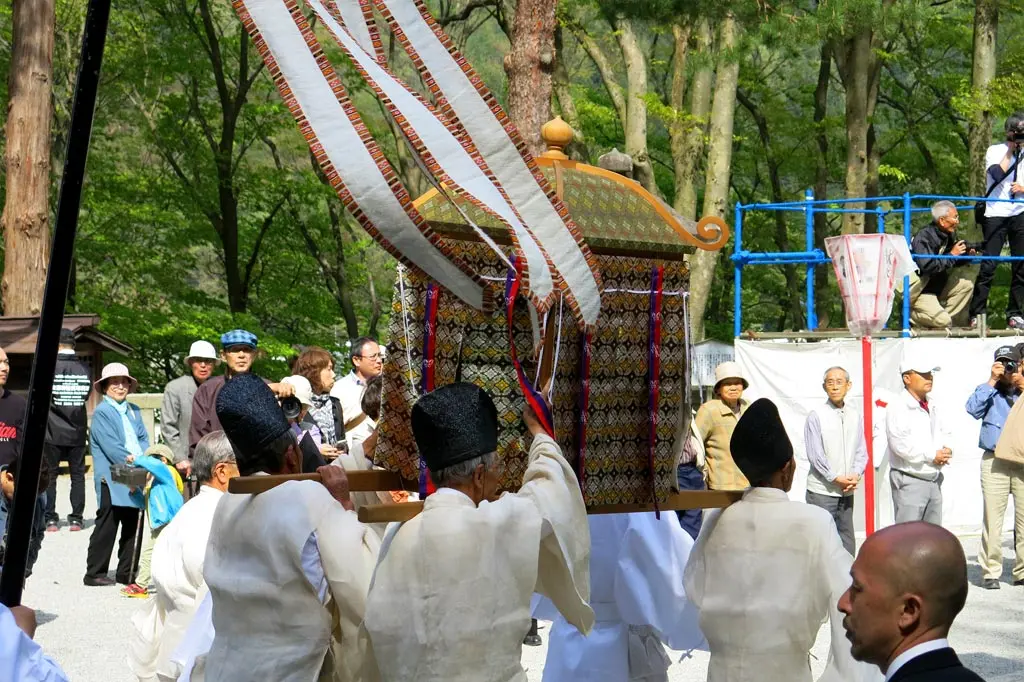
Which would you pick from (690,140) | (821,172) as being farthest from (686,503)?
(821,172)

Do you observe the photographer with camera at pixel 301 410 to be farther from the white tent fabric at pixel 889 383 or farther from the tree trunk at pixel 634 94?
the tree trunk at pixel 634 94

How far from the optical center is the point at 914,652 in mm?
2523

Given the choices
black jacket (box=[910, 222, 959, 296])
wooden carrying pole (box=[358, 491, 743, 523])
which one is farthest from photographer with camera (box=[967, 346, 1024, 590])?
wooden carrying pole (box=[358, 491, 743, 523])

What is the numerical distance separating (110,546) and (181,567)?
5.32m

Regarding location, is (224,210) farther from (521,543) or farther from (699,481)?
(521,543)

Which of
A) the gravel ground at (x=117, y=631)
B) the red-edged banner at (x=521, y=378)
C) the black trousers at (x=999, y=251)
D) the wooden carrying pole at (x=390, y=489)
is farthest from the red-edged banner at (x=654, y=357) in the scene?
the black trousers at (x=999, y=251)

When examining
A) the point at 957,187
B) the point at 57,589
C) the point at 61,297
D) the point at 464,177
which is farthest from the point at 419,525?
the point at 957,187

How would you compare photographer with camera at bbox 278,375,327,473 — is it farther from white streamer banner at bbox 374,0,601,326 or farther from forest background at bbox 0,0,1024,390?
forest background at bbox 0,0,1024,390

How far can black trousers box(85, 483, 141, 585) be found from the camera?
9766 mm

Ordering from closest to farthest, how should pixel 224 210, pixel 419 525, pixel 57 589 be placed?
pixel 419 525 → pixel 57 589 → pixel 224 210

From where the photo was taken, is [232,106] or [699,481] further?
[232,106]

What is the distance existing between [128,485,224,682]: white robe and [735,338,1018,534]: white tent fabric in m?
8.48

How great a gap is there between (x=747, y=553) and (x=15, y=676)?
2596mm

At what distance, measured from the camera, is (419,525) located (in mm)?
3688
